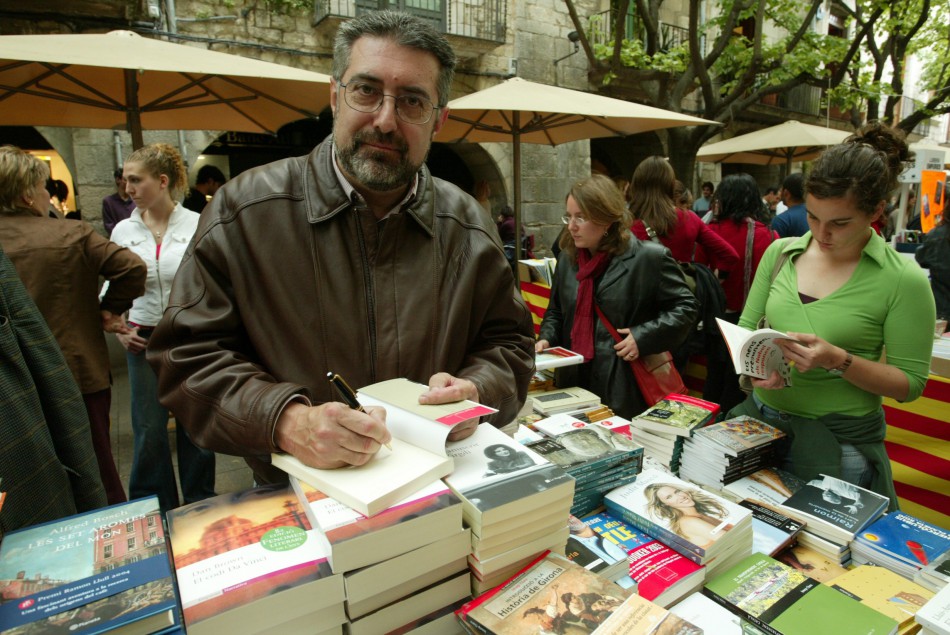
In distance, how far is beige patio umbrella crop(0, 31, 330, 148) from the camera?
3.39 metres

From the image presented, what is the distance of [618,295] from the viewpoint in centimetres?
311

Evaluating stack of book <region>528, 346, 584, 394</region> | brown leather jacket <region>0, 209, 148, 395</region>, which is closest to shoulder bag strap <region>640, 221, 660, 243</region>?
stack of book <region>528, 346, 584, 394</region>

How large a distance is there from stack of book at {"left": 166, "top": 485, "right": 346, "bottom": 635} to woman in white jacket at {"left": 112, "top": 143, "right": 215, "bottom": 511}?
2635 mm

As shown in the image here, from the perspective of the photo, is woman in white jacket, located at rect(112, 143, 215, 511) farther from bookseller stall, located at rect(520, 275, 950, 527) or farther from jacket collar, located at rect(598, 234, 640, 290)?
bookseller stall, located at rect(520, 275, 950, 527)

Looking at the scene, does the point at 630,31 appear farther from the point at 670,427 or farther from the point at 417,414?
the point at 417,414

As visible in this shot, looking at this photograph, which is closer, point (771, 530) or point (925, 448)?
point (771, 530)

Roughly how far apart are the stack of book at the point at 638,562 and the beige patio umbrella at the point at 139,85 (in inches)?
135

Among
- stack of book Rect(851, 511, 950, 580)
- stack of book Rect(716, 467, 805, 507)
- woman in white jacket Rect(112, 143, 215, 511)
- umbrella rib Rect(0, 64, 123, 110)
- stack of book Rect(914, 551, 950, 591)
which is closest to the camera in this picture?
stack of book Rect(914, 551, 950, 591)

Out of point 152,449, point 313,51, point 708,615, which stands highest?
point 313,51

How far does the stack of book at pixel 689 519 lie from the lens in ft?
4.58

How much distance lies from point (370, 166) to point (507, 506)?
0.90 metres

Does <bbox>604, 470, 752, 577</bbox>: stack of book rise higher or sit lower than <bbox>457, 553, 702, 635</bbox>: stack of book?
lower

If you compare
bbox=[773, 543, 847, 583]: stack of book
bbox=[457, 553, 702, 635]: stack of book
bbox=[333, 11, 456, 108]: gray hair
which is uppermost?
bbox=[333, 11, 456, 108]: gray hair

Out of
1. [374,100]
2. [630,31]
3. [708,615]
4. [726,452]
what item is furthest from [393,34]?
[630,31]
